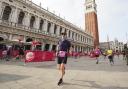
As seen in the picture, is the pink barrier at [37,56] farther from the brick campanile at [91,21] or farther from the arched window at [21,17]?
the brick campanile at [91,21]

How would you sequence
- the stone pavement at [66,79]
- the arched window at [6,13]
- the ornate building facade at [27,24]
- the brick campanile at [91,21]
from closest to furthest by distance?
1. the stone pavement at [66,79]
2. the ornate building facade at [27,24]
3. the arched window at [6,13]
4. the brick campanile at [91,21]

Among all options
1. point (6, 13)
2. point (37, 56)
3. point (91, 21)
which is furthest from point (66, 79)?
point (91, 21)

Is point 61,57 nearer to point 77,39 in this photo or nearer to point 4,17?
point 4,17

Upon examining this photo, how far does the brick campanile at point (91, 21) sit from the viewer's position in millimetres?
71375

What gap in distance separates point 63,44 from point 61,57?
1.74 ft

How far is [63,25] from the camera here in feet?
129

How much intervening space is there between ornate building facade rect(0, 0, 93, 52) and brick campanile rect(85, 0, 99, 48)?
3552 centimetres

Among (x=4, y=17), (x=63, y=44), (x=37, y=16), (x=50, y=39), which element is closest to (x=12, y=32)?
(x=4, y=17)

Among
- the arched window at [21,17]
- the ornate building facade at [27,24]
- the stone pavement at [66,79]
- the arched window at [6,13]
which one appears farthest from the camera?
the arched window at [21,17]

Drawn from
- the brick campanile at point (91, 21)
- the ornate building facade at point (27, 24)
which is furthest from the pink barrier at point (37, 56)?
the brick campanile at point (91, 21)

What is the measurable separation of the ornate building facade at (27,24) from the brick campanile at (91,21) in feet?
117

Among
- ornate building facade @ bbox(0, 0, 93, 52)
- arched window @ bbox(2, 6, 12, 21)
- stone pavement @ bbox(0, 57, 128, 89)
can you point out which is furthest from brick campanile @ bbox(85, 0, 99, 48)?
stone pavement @ bbox(0, 57, 128, 89)

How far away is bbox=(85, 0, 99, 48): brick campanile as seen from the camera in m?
71.4

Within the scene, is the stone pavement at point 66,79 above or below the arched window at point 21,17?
below
